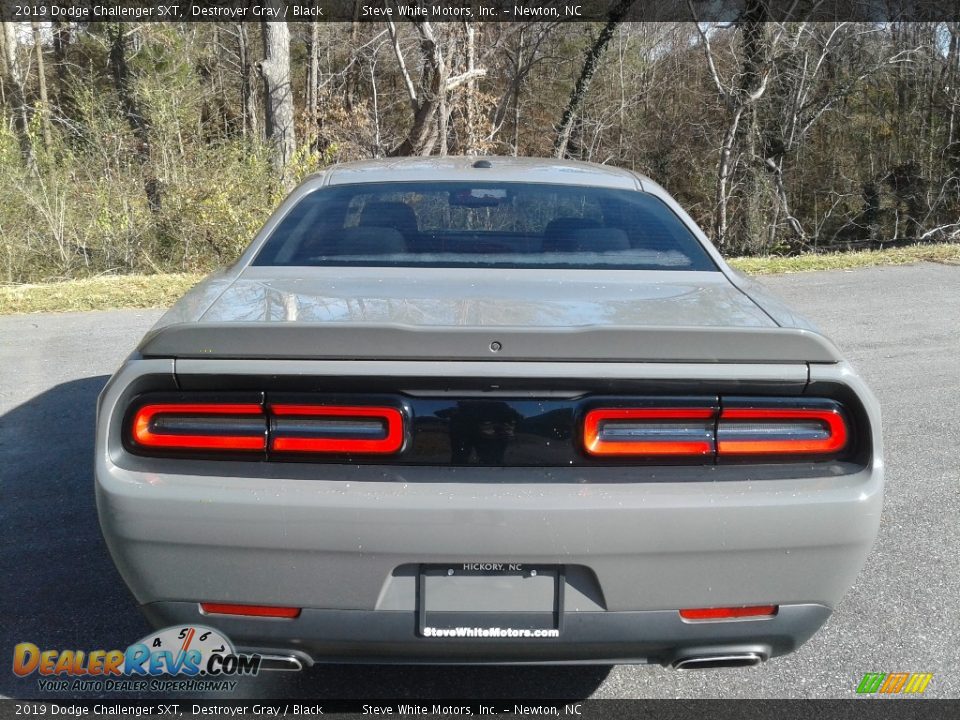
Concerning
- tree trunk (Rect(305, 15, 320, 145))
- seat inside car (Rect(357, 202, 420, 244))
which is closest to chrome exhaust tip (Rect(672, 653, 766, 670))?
seat inside car (Rect(357, 202, 420, 244))

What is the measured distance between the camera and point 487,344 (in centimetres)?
199

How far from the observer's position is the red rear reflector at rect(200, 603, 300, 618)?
2.05 meters

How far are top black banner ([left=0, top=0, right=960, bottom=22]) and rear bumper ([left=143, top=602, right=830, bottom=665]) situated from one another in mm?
13656

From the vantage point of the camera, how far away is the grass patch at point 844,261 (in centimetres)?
1009

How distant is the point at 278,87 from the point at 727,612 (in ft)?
45.0

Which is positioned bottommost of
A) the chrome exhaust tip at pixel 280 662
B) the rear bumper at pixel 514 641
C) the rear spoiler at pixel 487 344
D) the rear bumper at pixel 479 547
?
the chrome exhaust tip at pixel 280 662

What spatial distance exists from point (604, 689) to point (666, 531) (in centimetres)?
86

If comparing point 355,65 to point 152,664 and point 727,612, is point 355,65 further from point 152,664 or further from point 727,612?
point 727,612

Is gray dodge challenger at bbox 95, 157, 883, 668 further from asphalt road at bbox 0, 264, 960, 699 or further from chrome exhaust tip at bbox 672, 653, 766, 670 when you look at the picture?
asphalt road at bbox 0, 264, 960, 699

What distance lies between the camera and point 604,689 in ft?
8.47

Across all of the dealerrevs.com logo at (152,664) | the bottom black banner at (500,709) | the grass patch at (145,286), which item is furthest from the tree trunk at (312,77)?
the bottom black banner at (500,709)

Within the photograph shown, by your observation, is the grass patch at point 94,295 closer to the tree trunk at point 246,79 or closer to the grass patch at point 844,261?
the grass patch at point 844,261

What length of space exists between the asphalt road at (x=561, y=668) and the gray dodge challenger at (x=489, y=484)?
1.82ft

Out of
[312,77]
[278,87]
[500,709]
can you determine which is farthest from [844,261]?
[312,77]
